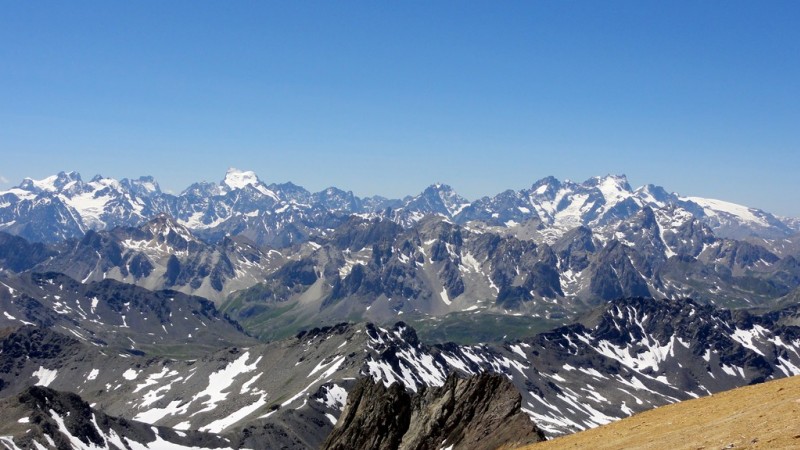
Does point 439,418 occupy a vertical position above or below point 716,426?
above

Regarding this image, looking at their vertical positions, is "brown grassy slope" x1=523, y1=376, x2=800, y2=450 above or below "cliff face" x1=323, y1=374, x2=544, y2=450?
below

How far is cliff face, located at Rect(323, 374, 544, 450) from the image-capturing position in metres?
62.6

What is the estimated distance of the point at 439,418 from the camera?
6662 cm

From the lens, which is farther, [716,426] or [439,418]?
[439,418]

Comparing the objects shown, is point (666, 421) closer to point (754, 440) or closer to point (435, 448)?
point (754, 440)

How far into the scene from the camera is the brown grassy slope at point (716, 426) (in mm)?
41094

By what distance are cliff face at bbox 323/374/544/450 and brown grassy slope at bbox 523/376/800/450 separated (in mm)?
8175

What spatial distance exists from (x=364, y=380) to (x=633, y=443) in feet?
115

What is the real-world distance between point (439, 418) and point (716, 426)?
2628 centimetres

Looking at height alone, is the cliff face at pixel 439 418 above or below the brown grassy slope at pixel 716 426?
above

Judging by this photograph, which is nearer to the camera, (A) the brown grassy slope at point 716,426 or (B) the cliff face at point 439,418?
(A) the brown grassy slope at point 716,426

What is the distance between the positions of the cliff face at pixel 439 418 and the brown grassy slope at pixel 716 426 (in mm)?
8175

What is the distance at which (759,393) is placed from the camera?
169ft

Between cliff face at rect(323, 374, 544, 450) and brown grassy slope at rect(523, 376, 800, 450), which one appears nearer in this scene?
brown grassy slope at rect(523, 376, 800, 450)
